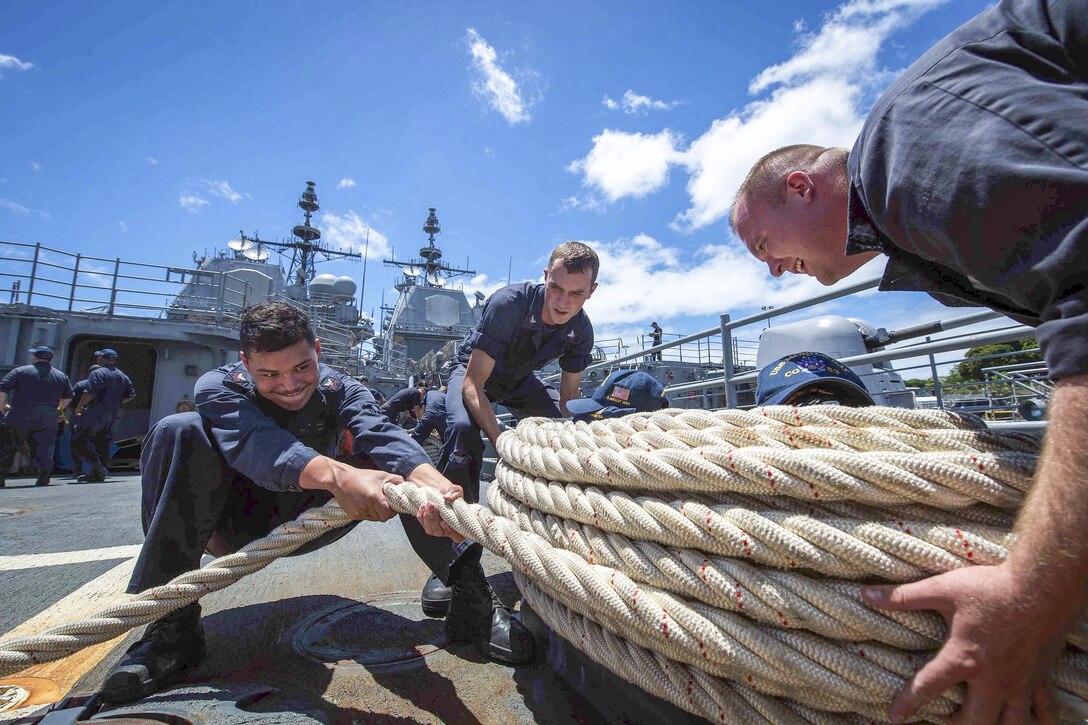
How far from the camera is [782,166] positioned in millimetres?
1045

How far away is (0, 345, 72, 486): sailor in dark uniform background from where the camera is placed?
5820 millimetres

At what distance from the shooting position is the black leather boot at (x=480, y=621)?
1169 millimetres

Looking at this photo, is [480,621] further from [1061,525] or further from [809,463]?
[1061,525]

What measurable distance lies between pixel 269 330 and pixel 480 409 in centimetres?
96

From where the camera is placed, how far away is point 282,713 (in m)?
0.88

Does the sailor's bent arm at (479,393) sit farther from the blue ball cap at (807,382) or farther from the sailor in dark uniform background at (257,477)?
the blue ball cap at (807,382)

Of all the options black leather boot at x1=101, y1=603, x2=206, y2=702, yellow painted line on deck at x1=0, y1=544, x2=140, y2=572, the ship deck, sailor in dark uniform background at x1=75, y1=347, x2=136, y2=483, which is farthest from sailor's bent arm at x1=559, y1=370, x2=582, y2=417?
sailor in dark uniform background at x1=75, y1=347, x2=136, y2=483

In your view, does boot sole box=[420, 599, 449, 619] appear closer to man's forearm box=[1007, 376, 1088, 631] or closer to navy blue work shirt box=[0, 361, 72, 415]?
man's forearm box=[1007, 376, 1088, 631]

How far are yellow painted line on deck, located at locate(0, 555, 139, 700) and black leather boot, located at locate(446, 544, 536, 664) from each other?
2.56ft

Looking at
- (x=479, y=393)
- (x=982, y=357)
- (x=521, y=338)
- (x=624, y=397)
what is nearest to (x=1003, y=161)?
(x=624, y=397)

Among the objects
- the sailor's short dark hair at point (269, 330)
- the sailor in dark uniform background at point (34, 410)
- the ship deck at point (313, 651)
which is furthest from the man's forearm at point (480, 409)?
the sailor in dark uniform background at point (34, 410)

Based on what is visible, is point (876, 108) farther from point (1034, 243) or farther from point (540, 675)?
point (540, 675)

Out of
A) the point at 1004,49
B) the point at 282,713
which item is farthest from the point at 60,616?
the point at 1004,49

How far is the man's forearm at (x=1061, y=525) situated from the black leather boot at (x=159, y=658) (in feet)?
4.72
